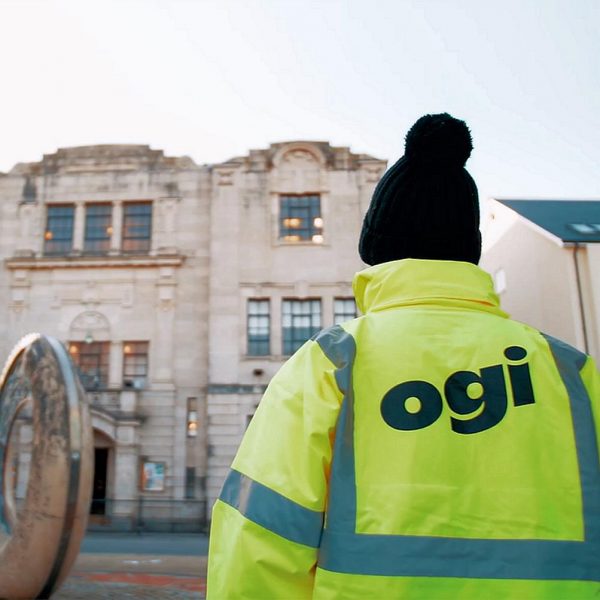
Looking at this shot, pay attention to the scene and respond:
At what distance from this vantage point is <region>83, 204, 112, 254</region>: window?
82.2 ft

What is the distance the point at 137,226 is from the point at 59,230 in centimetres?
304

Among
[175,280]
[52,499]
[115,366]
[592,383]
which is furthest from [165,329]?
[592,383]

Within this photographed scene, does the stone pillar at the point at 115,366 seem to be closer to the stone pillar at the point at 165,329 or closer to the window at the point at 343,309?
the stone pillar at the point at 165,329

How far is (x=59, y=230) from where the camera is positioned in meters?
25.4

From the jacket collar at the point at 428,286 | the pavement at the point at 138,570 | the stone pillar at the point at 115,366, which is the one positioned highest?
the stone pillar at the point at 115,366

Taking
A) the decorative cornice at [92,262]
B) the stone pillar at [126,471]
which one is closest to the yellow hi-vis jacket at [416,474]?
the stone pillar at [126,471]

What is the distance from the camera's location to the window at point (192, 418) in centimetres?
2327

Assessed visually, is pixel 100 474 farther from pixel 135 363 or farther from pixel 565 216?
pixel 565 216

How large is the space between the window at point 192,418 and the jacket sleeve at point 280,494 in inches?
873

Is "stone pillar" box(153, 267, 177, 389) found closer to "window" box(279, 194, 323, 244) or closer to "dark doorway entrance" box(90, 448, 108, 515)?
"dark doorway entrance" box(90, 448, 108, 515)

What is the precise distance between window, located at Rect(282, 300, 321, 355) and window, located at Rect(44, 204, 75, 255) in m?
8.77

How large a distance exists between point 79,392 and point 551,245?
1752 centimetres

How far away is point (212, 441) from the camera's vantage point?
2267 cm

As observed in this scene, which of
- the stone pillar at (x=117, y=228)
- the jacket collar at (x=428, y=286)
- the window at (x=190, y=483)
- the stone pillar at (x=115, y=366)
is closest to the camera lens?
the jacket collar at (x=428, y=286)
